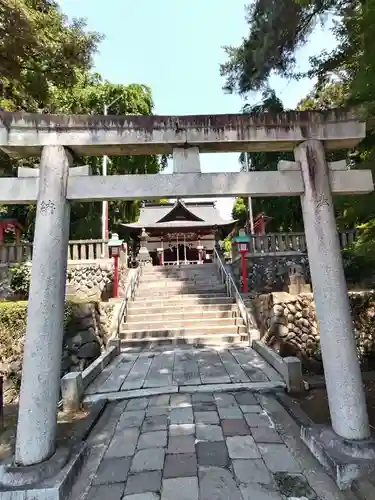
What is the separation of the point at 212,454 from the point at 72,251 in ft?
38.1

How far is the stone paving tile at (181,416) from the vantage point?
3585 millimetres

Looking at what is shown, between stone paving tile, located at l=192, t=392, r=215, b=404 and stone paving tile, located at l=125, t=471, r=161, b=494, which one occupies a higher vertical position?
stone paving tile, located at l=192, t=392, r=215, b=404

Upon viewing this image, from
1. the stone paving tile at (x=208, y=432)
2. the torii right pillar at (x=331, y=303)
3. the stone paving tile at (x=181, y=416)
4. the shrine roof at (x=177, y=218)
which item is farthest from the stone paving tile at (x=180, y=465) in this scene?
the shrine roof at (x=177, y=218)

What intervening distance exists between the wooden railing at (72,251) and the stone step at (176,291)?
8.72 feet

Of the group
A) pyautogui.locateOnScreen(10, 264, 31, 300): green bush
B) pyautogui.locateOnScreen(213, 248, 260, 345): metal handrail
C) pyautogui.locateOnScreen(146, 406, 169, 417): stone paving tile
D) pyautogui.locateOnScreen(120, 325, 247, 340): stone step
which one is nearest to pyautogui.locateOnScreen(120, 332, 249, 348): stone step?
pyautogui.locateOnScreen(120, 325, 247, 340): stone step

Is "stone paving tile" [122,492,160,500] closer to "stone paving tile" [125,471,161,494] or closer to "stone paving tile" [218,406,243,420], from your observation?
"stone paving tile" [125,471,161,494]

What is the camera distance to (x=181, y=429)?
3.39 meters

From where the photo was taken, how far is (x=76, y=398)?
14.1 feet

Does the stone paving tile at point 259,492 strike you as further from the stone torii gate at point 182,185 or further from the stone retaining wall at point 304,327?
the stone retaining wall at point 304,327

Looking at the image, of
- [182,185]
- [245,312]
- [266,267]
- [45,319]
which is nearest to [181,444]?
[45,319]

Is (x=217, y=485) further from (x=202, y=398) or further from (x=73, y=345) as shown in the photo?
(x=73, y=345)

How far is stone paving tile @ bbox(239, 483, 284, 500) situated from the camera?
232 cm

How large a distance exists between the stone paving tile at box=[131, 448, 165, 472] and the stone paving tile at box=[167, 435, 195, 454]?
11cm

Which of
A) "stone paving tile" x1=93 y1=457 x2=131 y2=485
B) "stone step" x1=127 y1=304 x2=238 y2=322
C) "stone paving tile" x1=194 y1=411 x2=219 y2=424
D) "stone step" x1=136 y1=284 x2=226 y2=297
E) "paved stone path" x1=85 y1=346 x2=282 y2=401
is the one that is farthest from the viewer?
"stone step" x1=136 y1=284 x2=226 y2=297
